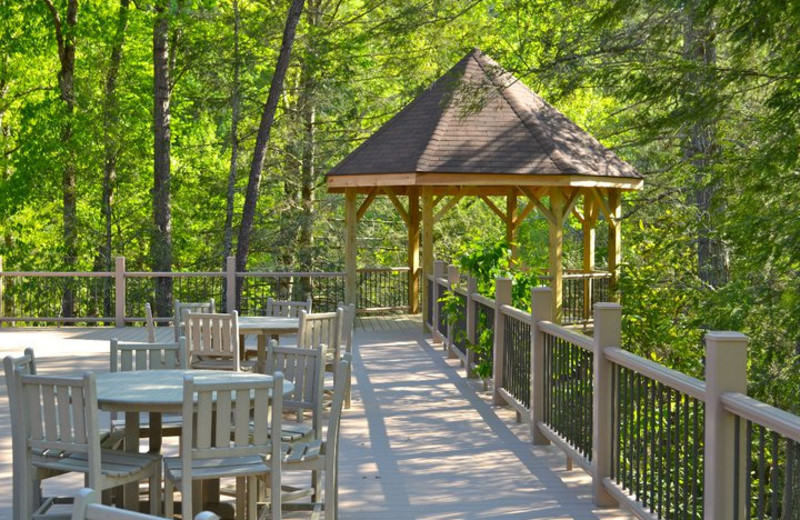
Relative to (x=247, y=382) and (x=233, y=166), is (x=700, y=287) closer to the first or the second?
(x=247, y=382)

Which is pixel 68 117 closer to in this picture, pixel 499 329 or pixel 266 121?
pixel 266 121

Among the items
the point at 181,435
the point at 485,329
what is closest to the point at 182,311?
the point at 485,329

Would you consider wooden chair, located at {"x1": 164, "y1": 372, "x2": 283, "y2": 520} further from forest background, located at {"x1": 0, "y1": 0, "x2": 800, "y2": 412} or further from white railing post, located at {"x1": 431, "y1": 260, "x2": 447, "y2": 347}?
white railing post, located at {"x1": 431, "y1": 260, "x2": 447, "y2": 347}

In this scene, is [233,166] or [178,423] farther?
[233,166]

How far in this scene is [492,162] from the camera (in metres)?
18.0

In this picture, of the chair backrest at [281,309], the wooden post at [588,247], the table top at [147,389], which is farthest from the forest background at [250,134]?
the table top at [147,389]

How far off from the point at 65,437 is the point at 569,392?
390 cm

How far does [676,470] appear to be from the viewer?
5.77 metres

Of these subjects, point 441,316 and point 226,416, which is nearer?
point 226,416

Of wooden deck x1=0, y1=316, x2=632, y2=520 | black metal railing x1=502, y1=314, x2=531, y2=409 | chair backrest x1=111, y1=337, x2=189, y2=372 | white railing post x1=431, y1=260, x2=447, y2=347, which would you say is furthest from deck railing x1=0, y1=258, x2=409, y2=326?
chair backrest x1=111, y1=337, x2=189, y2=372

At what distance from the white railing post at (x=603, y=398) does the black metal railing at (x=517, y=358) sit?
253 centimetres

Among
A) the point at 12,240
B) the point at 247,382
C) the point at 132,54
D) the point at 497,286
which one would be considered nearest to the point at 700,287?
the point at 497,286

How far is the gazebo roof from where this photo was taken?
1778 centimetres

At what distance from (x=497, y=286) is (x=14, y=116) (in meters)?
24.8
